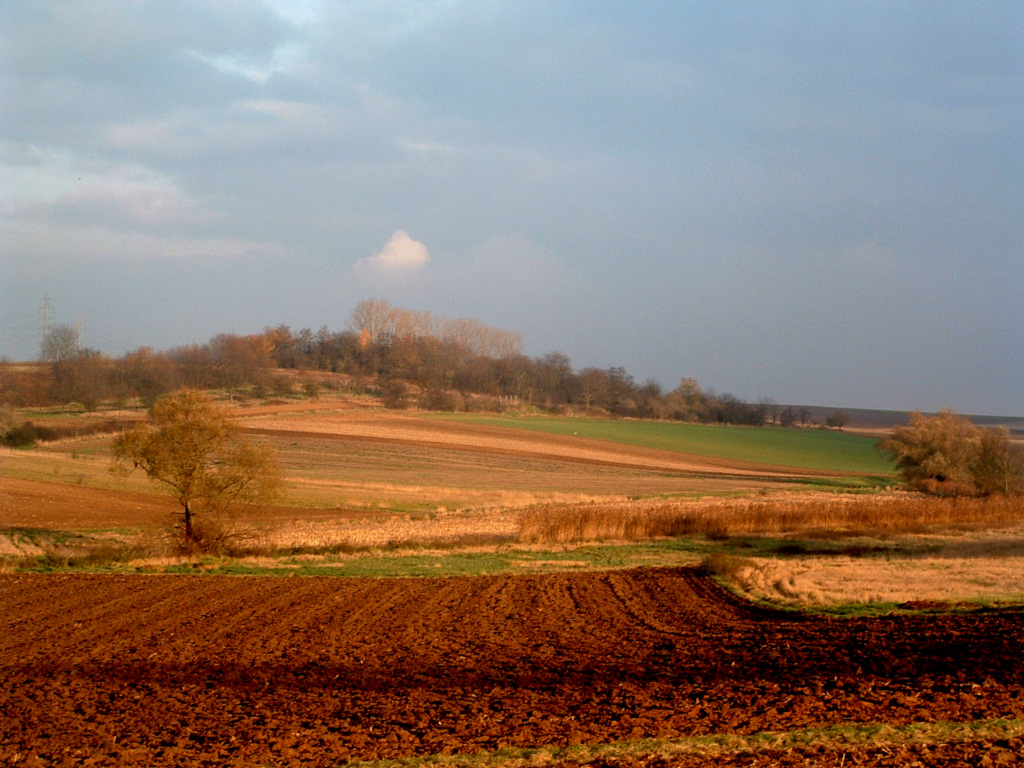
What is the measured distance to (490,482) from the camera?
53.2m

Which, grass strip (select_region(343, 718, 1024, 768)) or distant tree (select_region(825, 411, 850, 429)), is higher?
distant tree (select_region(825, 411, 850, 429))

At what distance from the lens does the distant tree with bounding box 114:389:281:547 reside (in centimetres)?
2503

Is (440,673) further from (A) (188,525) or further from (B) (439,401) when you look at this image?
(B) (439,401)

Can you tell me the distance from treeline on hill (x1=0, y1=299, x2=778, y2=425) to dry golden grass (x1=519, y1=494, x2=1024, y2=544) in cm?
5429

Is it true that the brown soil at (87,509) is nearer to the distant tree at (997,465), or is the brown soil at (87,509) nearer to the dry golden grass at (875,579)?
the dry golden grass at (875,579)

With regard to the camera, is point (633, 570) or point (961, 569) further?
point (633, 570)

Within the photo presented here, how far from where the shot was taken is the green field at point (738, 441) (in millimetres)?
82875

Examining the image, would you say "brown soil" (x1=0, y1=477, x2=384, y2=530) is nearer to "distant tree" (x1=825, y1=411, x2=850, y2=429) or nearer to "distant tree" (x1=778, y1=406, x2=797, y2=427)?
"distant tree" (x1=778, y1=406, x2=797, y2=427)

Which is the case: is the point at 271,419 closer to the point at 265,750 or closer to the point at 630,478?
the point at 630,478

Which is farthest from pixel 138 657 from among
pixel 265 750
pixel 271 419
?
pixel 271 419

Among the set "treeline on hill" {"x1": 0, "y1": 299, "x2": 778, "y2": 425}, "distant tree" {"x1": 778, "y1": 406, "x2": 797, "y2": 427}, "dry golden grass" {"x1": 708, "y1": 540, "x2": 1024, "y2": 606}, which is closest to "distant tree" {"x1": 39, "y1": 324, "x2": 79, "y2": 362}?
"treeline on hill" {"x1": 0, "y1": 299, "x2": 778, "y2": 425}

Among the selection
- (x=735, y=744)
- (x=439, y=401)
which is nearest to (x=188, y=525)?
(x=735, y=744)

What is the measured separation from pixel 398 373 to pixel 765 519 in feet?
304

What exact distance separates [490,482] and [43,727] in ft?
145
